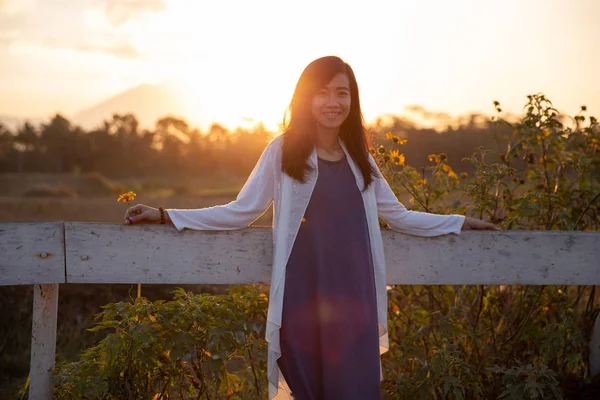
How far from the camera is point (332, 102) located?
9.57 feet

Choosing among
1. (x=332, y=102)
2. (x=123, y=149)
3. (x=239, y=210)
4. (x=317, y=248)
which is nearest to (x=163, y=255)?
(x=239, y=210)

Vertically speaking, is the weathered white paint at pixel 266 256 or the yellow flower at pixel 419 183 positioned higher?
the yellow flower at pixel 419 183

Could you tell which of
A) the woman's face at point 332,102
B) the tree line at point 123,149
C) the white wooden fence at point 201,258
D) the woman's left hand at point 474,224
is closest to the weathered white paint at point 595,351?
the white wooden fence at point 201,258

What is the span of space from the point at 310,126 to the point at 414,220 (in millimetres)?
636

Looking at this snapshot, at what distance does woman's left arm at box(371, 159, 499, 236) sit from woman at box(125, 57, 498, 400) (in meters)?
0.12

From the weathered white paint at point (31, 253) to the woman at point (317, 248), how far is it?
1.08ft

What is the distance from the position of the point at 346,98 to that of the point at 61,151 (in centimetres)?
3817

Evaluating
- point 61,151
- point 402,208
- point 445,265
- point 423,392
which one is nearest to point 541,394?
point 423,392

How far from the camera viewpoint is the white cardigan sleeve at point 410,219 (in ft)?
9.86

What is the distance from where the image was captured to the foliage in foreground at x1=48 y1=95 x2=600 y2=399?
8.93ft

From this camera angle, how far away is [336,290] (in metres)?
2.77

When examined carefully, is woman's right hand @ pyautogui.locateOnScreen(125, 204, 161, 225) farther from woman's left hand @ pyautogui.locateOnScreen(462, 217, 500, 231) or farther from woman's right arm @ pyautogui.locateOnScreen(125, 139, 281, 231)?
woman's left hand @ pyautogui.locateOnScreen(462, 217, 500, 231)

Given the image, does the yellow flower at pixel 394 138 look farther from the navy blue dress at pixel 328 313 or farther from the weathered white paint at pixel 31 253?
the weathered white paint at pixel 31 253

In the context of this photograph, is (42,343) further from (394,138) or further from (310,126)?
(394,138)
